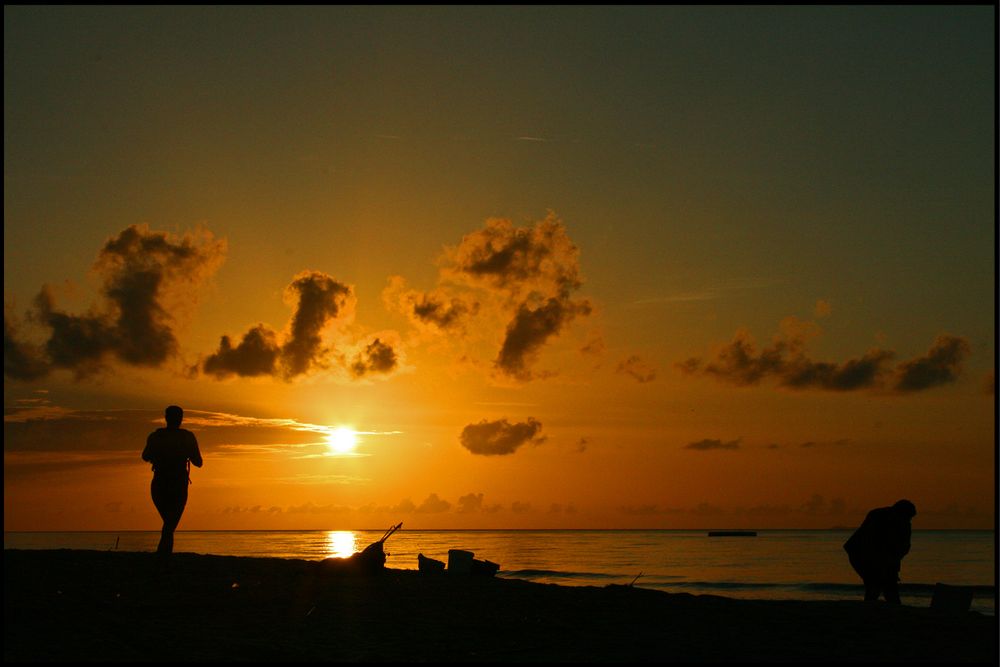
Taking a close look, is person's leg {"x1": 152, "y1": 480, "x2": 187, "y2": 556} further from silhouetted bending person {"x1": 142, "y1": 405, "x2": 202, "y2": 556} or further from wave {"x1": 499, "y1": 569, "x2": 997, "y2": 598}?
wave {"x1": 499, "y1": 569, "x2": 997, "y2": 598}

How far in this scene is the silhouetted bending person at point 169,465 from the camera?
601 inches

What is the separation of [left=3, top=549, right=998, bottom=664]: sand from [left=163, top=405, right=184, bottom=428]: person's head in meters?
1.99

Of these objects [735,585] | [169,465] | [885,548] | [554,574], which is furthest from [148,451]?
[554,574]

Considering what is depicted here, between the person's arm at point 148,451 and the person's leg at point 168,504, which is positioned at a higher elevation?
the person's arm at point 148,451

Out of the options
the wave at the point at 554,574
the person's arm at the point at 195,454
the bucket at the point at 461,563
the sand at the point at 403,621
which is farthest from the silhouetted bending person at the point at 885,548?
the wave at the point at 554,574

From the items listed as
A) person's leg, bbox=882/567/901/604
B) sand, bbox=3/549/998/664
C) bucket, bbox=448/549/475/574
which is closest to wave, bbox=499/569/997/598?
person's leg, bbox=882/567/901/604

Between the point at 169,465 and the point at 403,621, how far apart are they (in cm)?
583

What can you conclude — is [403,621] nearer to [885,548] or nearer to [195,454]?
[195,454]

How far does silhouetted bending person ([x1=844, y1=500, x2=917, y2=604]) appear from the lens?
16000 mm

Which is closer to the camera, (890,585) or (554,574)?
(890,585)

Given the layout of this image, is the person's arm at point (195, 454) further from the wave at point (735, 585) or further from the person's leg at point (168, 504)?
the wave at point (735, 585)

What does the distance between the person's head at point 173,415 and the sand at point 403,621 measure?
199 centimetres

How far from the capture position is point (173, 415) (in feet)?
49.9

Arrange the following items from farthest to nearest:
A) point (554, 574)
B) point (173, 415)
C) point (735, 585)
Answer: point (554, 574) → point (735, 585) → point (173, 415)
